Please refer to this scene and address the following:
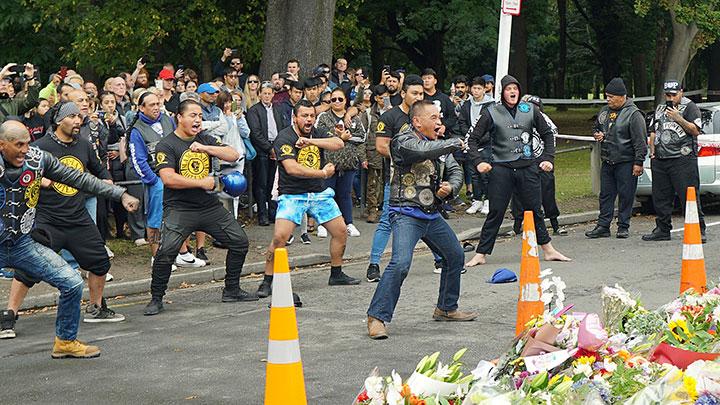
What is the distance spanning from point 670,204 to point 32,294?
7.79m

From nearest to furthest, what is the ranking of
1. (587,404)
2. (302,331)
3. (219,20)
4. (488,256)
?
(587,404) → (302,331) → (488,256) → (219,20)

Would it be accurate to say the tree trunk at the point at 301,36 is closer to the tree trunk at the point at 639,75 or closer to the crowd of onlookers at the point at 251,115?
the crowd of onlookers at the point at 251,115

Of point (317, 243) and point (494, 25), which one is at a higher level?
point (494, 25)

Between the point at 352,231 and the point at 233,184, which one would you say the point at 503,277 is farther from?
the point at 352,231

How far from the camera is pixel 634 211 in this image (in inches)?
730

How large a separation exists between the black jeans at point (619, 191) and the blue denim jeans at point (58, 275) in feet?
27.7

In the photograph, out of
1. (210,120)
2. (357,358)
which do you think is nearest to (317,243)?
(210,120)

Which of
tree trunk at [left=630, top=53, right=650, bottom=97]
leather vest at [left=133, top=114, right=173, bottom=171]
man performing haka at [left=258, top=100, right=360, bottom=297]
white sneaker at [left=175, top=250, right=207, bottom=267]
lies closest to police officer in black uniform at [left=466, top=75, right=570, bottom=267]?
man performing haka at [left=258, top=100, right=360, bottom=297]

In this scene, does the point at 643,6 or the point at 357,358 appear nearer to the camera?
the point at 357,358

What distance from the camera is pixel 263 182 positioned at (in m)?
16.4

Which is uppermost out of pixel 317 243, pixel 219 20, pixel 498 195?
pixel 219 20

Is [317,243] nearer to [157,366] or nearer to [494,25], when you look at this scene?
[157,366]

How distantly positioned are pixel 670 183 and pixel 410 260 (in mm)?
6710

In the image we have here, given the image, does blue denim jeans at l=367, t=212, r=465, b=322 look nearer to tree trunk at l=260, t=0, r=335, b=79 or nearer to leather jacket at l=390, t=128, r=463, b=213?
leather jacket at l=390, t=128, r=463, b=213
